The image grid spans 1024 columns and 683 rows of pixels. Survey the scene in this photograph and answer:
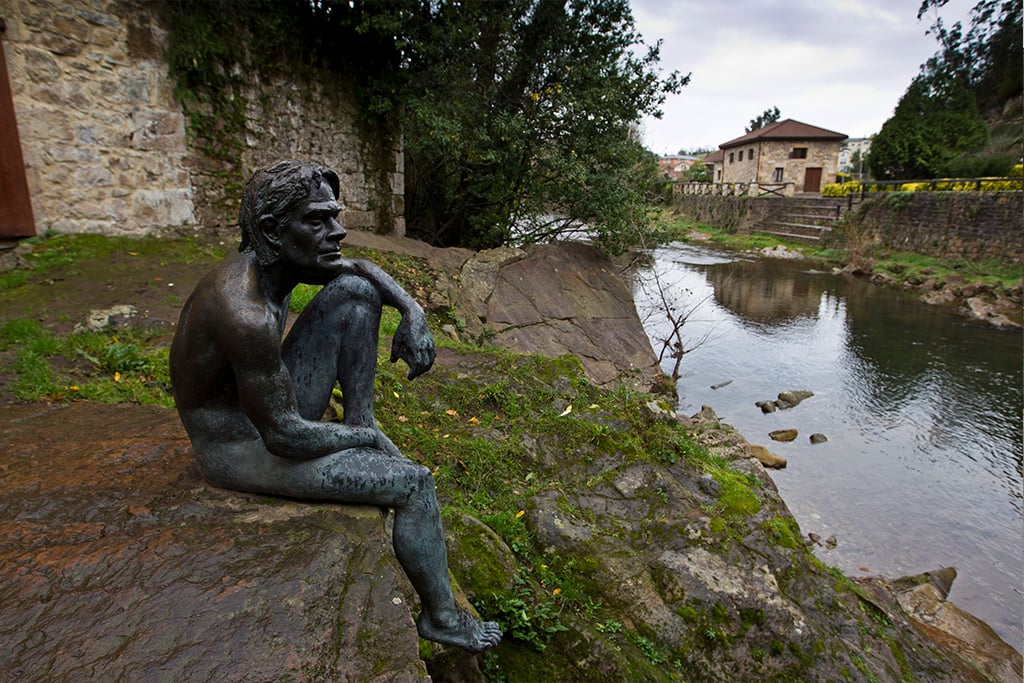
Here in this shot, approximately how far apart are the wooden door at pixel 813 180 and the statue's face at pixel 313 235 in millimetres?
46455

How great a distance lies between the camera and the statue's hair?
2.13m

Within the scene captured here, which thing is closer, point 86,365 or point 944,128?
point 86,365

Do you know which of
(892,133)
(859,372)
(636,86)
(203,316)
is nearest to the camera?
(203,316)

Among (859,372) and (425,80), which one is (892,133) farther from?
(425,80)

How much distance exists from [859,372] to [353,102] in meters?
11.1

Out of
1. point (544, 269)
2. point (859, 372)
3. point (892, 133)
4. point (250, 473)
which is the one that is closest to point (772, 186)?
point (892, 133)

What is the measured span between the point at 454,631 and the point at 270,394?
1.15 m

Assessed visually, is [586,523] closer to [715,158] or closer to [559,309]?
[559,309]

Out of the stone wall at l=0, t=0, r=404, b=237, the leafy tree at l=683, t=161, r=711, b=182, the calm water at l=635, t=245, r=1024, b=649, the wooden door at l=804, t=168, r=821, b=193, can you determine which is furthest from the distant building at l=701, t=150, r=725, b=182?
the stone wall at l=0, t=0, r=404, b=237

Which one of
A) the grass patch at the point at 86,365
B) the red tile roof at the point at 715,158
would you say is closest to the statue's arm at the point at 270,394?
the grass patch at the point at 86,365

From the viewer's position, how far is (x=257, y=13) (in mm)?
8805

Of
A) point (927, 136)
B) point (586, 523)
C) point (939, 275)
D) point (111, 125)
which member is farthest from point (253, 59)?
point (927, 136)

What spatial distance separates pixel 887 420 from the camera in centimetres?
1046

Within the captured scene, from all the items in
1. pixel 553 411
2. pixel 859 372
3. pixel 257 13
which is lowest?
pixel 859 372
